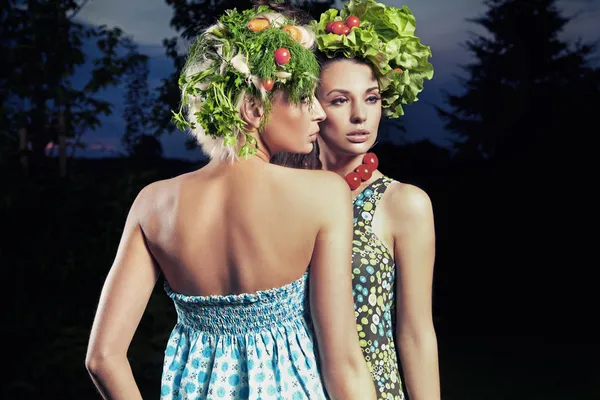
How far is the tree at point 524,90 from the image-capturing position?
8719mm

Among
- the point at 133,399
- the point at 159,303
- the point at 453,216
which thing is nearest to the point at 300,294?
the point at 133,399

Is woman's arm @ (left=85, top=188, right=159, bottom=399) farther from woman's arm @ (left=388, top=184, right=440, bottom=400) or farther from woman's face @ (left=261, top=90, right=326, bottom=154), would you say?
woman's arm @ (left=388, top=184, right=440, bottom=400)

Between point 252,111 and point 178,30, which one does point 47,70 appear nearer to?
point 178,30

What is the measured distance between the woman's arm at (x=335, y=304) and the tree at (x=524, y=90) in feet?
21.4

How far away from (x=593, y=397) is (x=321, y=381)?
17.8 feet

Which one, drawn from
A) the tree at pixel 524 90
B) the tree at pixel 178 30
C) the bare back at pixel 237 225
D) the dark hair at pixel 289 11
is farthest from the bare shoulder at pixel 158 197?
the tree at pixel 524 90

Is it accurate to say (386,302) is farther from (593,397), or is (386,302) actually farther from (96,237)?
(593,397)

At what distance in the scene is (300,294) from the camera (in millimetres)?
1729

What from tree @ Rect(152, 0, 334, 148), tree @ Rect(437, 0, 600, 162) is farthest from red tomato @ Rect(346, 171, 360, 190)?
tree @ Rect(437, 0, 600, 162)

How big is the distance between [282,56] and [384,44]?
0.63m

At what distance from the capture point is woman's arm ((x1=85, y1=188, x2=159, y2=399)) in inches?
70.9

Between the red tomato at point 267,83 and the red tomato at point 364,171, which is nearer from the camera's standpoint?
the red tomato at point 267,83

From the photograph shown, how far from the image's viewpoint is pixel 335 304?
1.67m

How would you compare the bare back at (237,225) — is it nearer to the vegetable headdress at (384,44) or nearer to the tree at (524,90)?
the vegetable headdress at (384,44)
